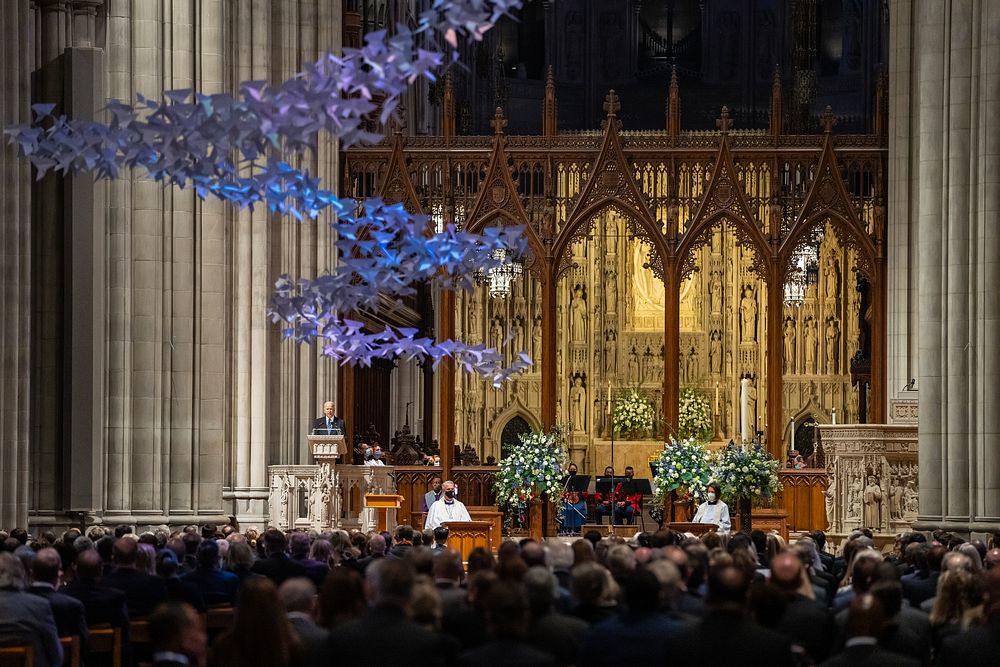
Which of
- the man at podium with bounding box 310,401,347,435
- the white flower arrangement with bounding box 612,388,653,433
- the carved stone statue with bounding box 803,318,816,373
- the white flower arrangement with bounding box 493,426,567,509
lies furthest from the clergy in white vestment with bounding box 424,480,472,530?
the carved stone statue with bounding box 803,318,816,373

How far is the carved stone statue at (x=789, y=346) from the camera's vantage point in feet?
106

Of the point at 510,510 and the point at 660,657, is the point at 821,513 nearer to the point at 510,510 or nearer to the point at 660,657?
the point at 510,510

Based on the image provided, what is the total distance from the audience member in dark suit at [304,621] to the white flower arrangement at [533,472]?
15.0m

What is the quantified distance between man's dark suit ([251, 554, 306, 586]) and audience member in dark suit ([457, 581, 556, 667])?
4800mm

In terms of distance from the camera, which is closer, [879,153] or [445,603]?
[445,603]

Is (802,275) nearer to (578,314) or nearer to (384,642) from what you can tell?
(578,314)

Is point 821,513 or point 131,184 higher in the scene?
point 131,184

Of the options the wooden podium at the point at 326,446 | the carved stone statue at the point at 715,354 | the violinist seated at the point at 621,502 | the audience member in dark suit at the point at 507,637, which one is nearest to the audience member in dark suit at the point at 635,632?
the audience member in dark suit at the point at 507,637

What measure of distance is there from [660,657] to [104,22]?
13.4 metres

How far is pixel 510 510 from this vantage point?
23812mm

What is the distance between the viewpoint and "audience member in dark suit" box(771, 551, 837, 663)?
776cm

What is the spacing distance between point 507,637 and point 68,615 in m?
3.59

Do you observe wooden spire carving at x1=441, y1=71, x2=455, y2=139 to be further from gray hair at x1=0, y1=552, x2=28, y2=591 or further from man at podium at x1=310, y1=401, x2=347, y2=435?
gray hair at x1=0, y1=552, x2=28, y2=591

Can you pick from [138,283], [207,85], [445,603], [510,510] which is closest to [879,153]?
[510,510]
